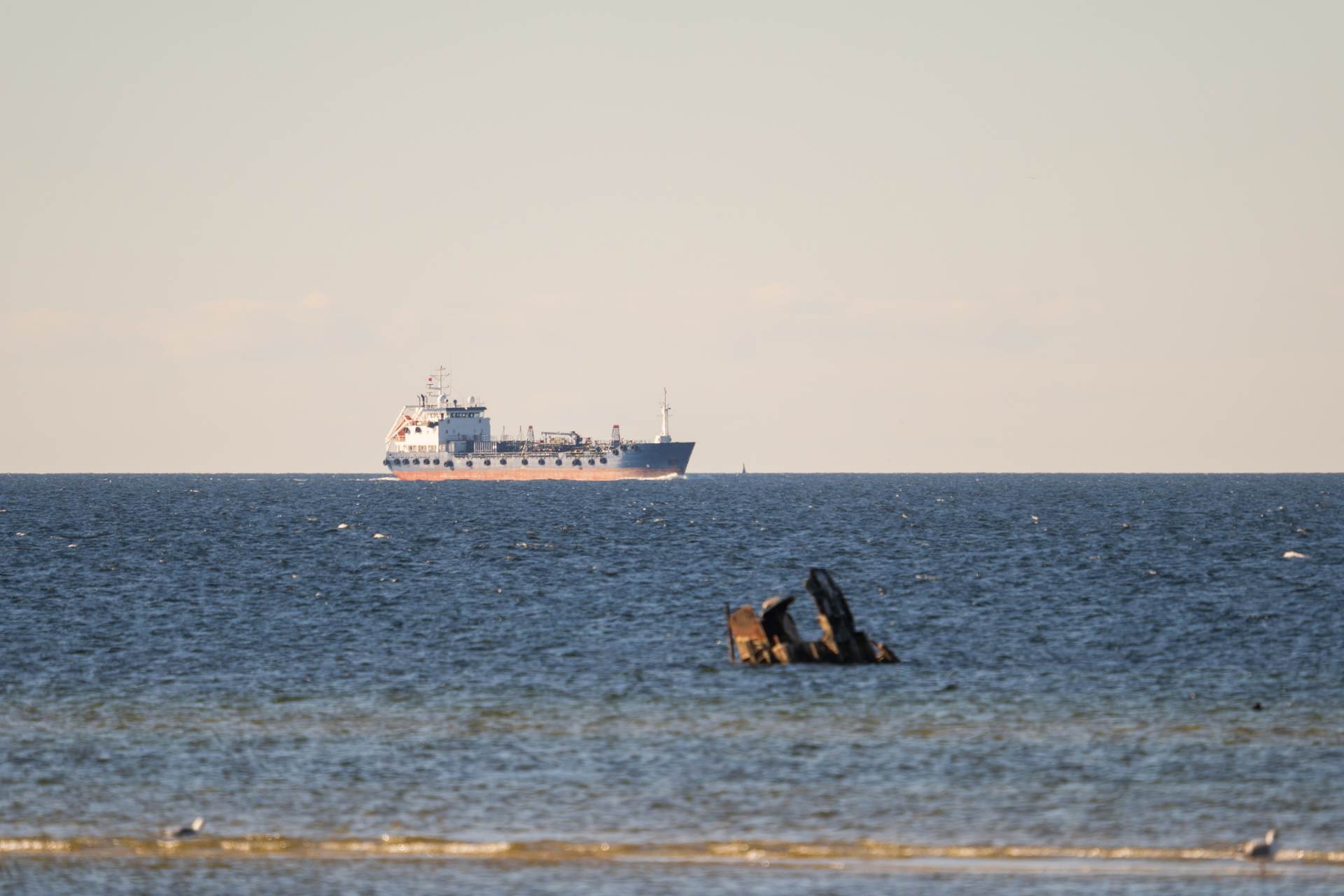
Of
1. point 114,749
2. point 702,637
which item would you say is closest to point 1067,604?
point 702,637

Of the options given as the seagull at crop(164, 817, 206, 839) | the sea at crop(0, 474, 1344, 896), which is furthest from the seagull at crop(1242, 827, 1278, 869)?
the seagull at crop(164, 817, 206, 839)

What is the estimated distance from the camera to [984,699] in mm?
32812

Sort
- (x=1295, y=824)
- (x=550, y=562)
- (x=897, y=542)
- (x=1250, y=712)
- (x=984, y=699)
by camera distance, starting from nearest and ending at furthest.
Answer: (x=1295, y=824), (x=1250, y=712), (x=984, y=699), (x=550, y=562), (x=897, y=542)

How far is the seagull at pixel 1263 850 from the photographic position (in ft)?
63.9

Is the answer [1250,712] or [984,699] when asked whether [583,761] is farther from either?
[1250,712]

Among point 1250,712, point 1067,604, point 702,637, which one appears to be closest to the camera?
point 1250,712

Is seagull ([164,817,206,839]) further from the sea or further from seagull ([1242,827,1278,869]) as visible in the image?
seagull ([1242,827,1278,869])

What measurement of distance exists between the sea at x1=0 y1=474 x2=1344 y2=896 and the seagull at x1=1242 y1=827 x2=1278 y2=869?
0.46 feet

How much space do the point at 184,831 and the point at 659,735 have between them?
32.0 feet

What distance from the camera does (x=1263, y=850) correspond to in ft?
64.3

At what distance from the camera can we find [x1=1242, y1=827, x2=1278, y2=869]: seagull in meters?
19.5

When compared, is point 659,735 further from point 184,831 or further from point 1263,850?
point 1263,850

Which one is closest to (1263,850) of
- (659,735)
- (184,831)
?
(659,735)

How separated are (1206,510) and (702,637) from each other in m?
102
